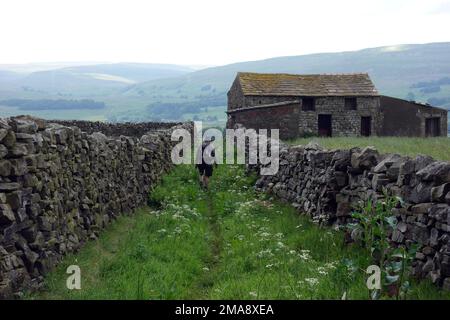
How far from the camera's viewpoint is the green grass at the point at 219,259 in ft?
24.7

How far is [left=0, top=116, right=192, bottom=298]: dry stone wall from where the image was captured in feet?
24.7

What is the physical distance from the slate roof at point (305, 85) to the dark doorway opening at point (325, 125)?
198 cm

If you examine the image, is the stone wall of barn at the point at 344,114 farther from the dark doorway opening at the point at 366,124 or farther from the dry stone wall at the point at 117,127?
the dry stone wall at the point at 117,127

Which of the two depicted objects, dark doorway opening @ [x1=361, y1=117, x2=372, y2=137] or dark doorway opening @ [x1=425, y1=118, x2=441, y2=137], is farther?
dark doorway opening @ [x1=425, y1=118, x2=441, y2=137]

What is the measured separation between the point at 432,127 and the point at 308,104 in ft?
39.0

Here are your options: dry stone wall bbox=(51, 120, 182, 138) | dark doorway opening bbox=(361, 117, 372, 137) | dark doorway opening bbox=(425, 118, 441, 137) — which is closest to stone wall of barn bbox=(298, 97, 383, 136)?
dark doorway opening bbox=(361, 117, 372, 137)

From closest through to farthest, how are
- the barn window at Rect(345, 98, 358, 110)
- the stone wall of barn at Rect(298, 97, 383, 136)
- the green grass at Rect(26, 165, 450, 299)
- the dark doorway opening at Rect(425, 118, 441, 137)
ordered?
the green grass at Rect(26, 165, 450, 299) < the stone wall of barn at Rect(298, 97, 383, 136) < the barn window at Rect(345, 98, 358, 110) < the dark doorway opening at Rect(425, 118, 441, 137)

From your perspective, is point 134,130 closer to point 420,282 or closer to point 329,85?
point 329,85

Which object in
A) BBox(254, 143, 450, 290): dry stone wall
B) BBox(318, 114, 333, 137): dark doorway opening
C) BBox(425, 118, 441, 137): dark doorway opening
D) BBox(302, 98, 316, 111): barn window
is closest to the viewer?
BBox(254, 143, 450, 290): dry stone wall

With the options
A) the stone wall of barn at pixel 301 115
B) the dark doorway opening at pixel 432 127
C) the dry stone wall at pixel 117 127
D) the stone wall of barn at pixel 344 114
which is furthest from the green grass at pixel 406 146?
the dark doorway opening at pixel 432 127

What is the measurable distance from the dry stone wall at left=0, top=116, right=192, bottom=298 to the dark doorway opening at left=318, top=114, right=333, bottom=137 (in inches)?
1255

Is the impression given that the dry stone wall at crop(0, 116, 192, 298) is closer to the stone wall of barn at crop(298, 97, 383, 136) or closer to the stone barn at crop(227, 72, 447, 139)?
the stone barn at crop(227, 72, 447, 139)

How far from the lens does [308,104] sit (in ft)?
146
